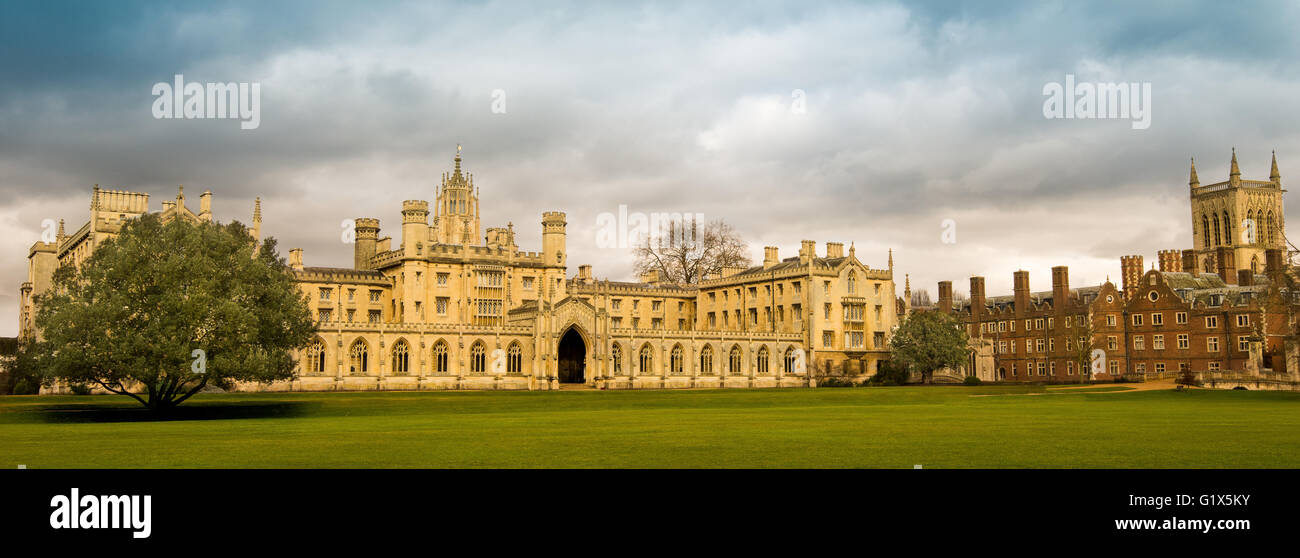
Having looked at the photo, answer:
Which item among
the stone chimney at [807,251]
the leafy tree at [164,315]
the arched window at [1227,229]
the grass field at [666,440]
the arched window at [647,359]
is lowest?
the grass field at [666,440]

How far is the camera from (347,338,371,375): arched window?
217 feet

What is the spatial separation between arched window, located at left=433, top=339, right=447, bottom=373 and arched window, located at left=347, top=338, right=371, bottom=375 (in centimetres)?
493

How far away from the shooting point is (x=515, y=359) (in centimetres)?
7312

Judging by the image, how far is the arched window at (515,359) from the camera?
7275 centimetres

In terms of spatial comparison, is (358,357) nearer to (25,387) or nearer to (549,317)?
(549,317)

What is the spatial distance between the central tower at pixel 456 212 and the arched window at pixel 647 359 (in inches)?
701

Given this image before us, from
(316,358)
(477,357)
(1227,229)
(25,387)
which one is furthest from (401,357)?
(1227,229)

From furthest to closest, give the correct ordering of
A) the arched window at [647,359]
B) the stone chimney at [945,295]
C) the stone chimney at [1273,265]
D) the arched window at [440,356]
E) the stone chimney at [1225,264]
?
the stone chimney at [945,295], the stone chimney at [1225,264], the arched window at [647,359], the stone chimney at [1273,265], the arched window at [440,356]

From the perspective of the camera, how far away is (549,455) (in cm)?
1786

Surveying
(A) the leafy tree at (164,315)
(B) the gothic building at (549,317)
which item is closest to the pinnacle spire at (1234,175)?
(B) the gothic building at (549,317)

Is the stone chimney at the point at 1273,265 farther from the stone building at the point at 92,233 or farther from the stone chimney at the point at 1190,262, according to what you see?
the stone building at the point at 92,233

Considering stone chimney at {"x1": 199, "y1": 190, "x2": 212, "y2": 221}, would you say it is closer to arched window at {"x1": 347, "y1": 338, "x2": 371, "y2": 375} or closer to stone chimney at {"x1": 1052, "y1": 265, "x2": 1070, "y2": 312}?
arched window at {"x1": 347, "y1": 338, "x2": 371, "y2": 375}
